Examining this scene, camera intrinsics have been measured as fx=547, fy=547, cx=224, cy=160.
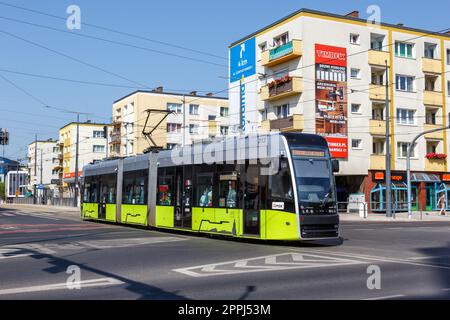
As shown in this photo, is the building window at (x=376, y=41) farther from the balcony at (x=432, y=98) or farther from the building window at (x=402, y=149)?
the building window at (x=402, y=149)

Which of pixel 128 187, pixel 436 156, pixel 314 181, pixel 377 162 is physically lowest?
pixel 128 187

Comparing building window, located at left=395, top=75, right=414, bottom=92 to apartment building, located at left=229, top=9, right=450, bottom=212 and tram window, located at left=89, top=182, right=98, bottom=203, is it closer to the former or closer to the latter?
apartment building, located at left=229, top=9, right=450, bottom=212

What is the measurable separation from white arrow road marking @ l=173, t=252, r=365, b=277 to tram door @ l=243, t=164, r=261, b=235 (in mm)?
2548

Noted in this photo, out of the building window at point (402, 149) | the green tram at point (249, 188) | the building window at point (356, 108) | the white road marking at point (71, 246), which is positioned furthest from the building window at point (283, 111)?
the white road marking at point (71, 246)

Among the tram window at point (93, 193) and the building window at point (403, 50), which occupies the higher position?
the building window at point (403, 50)

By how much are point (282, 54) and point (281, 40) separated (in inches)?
110

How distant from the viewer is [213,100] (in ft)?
232

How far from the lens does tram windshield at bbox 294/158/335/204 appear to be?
14.9m

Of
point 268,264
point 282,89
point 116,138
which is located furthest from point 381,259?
point 116,138

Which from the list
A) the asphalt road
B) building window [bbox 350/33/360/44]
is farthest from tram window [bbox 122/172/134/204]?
building window [bbox 350/33/360/44]

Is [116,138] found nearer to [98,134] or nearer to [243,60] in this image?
[98,134]

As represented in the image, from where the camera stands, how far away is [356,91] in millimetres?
43844

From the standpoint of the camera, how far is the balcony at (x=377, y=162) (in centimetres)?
4412
